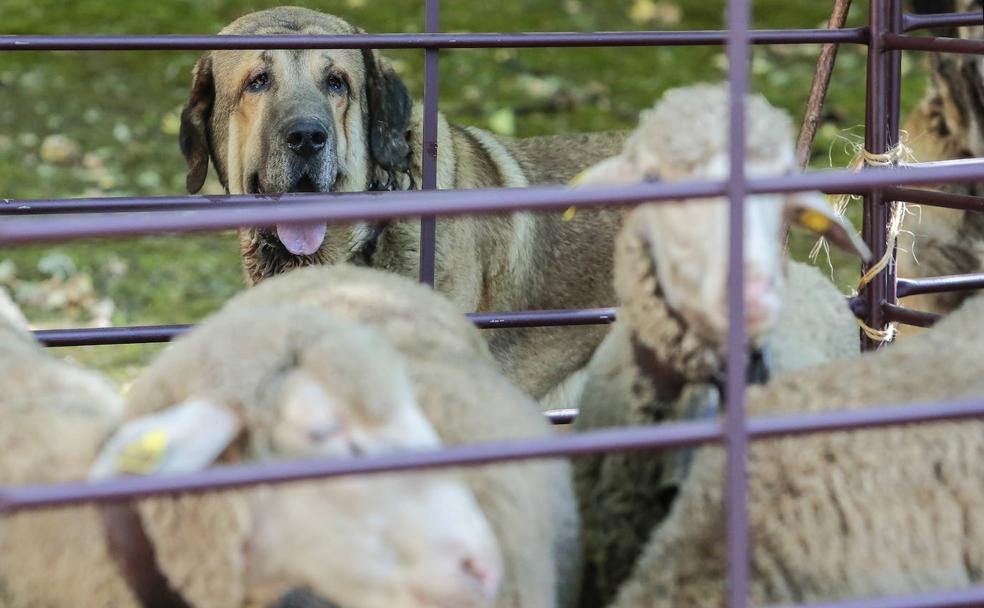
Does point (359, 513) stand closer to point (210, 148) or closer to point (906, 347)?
point (906, 347)

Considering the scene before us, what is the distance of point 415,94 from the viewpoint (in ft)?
31.0

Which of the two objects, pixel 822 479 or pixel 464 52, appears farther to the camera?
pixel 464 52

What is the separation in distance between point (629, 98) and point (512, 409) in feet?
23.7

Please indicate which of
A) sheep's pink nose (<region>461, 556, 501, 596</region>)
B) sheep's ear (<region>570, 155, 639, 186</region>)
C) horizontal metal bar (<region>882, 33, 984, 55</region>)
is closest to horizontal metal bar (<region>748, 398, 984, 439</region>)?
sheep's pink nose (<region>461, 556, 501, 596</region>)

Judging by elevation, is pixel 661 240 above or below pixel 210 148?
below

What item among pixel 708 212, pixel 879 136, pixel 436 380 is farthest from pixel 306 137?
pixel 708 212

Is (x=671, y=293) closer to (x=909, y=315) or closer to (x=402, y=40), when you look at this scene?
(x=402, y=40)

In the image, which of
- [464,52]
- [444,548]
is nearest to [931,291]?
[444,548]

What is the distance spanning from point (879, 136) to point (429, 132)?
132cm

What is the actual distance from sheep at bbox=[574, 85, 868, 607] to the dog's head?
2.02 m

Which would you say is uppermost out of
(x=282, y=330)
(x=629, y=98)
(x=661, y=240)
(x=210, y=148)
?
(x=629, y=98)

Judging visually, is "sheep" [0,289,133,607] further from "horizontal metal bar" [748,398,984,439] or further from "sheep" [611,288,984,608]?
"horizontal metal bar" [748,398,984,439]

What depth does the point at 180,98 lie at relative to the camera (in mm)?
9625

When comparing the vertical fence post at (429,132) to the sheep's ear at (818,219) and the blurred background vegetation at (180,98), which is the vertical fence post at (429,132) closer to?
the sheep's ear at (818,219)
